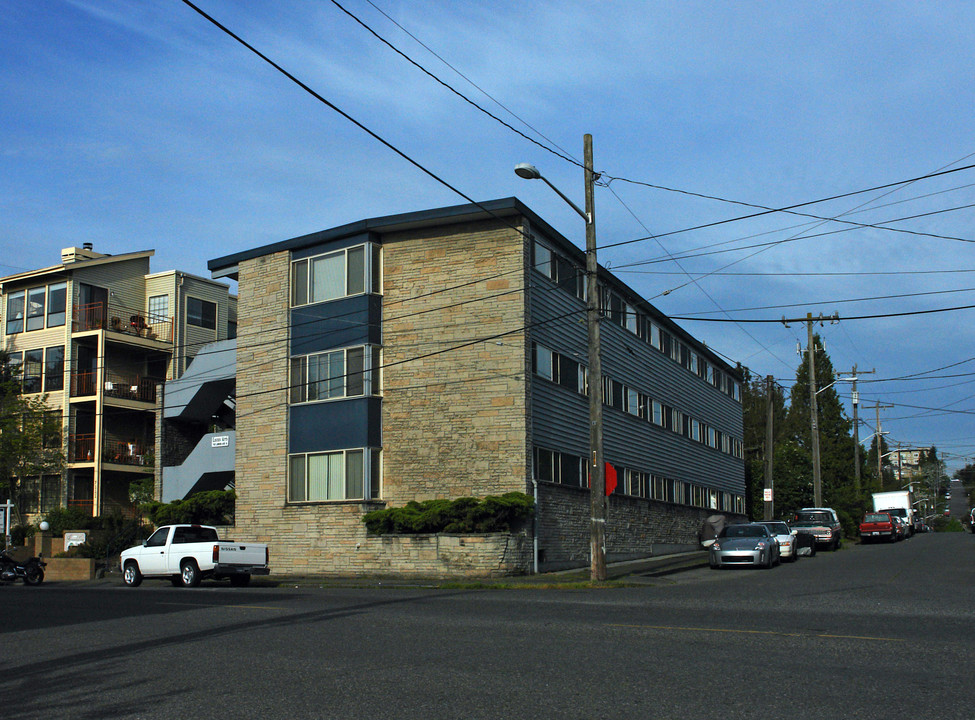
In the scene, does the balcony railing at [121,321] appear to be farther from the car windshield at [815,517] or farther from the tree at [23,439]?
the car windshield at [815,517]

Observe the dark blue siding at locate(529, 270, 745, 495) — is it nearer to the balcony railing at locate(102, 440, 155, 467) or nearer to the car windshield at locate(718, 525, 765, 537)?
the car windshield at locate(718, 525, 765, 537)

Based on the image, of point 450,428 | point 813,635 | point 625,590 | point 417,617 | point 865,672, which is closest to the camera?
point 865,672

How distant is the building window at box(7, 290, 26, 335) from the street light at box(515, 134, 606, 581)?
34450 mm

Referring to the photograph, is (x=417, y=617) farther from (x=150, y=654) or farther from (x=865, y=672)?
(x=865, y=672)

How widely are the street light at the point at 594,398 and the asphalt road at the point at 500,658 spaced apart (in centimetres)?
506

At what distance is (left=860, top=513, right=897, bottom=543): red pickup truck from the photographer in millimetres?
49844

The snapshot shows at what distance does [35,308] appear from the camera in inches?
1834

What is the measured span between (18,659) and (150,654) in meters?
1.48

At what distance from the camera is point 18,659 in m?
10.5

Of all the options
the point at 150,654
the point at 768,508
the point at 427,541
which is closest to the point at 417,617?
the point at 150,654

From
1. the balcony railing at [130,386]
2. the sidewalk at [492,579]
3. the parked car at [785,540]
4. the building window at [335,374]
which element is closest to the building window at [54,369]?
the balcony railing at [130,386]

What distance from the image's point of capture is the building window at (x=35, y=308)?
152 feet

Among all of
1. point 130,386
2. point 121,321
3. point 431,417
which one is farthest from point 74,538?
point 431,417

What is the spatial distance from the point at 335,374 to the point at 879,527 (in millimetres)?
33229
